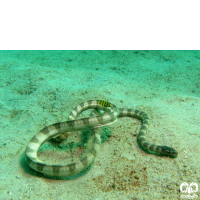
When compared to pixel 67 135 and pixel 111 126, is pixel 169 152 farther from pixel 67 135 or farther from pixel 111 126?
pixel 67 135

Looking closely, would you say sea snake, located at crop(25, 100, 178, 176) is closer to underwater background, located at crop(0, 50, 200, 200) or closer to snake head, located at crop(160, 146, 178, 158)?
snake head, located at crop(160, 146, 178, 158)

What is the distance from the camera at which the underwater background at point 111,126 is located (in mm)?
2320

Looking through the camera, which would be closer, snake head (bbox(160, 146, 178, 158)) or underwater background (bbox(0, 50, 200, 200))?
underwater background (bbox(0, 50, 200, 200))

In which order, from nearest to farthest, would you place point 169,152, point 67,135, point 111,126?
point 169,152 < point 67,135 < point 111,126

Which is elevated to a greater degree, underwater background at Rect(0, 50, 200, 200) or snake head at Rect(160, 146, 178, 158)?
snake head at Rect(160, 146, 178, 158)

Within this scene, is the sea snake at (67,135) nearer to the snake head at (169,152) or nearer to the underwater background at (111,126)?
the snake head at (169,152)

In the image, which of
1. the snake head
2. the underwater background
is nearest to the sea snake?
the snake head

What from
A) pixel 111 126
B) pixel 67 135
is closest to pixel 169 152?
pixel 111 126

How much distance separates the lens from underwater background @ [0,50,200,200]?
A: 232 centimetres

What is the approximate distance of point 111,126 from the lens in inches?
142

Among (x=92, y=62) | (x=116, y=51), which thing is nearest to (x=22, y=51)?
(x=92, y=62)

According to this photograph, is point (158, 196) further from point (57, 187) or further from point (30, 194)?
point (30, 194)

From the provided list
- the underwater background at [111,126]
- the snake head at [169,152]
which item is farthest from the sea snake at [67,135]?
the underwater background at [111,126]
